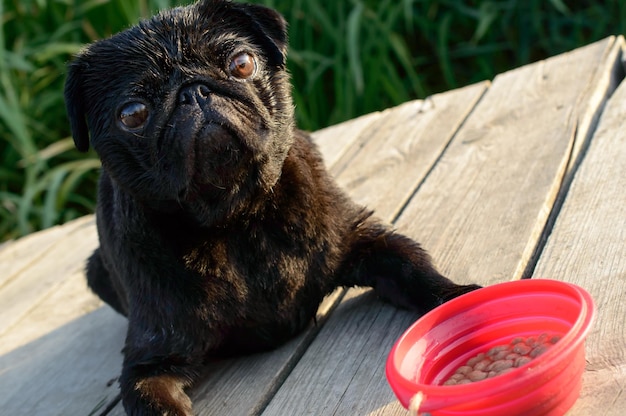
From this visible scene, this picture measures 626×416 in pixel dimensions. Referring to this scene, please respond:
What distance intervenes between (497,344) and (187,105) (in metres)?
0.86

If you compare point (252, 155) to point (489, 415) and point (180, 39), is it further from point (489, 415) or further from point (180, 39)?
point (489, 415)

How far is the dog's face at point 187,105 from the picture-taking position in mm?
1934

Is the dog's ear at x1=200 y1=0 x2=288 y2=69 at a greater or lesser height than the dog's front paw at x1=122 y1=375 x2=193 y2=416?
greater

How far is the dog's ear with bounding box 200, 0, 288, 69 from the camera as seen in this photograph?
7.09ft

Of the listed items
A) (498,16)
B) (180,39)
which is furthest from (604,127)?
(498,16)

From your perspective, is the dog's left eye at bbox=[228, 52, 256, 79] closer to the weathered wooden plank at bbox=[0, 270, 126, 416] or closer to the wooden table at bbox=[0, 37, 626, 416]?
the wooden table at bbox=[0, 37, 626, 416]

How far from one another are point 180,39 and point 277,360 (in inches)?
32.8

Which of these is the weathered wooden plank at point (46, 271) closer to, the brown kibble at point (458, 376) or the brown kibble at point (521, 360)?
the brown kibble at point (458, 376)

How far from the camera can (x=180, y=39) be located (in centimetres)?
199

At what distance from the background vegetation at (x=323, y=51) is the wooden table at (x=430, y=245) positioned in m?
1.12

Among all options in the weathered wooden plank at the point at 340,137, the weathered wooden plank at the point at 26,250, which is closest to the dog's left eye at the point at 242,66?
the weathered wooden plank at the point at 340,137

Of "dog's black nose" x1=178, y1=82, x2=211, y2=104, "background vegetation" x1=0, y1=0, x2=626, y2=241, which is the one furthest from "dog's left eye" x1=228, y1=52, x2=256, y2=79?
"background vegetation" x1=0, y1=0, x2=626, y2=241

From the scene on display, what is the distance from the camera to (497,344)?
178 cm

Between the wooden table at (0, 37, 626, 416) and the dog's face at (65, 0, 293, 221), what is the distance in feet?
1.57
